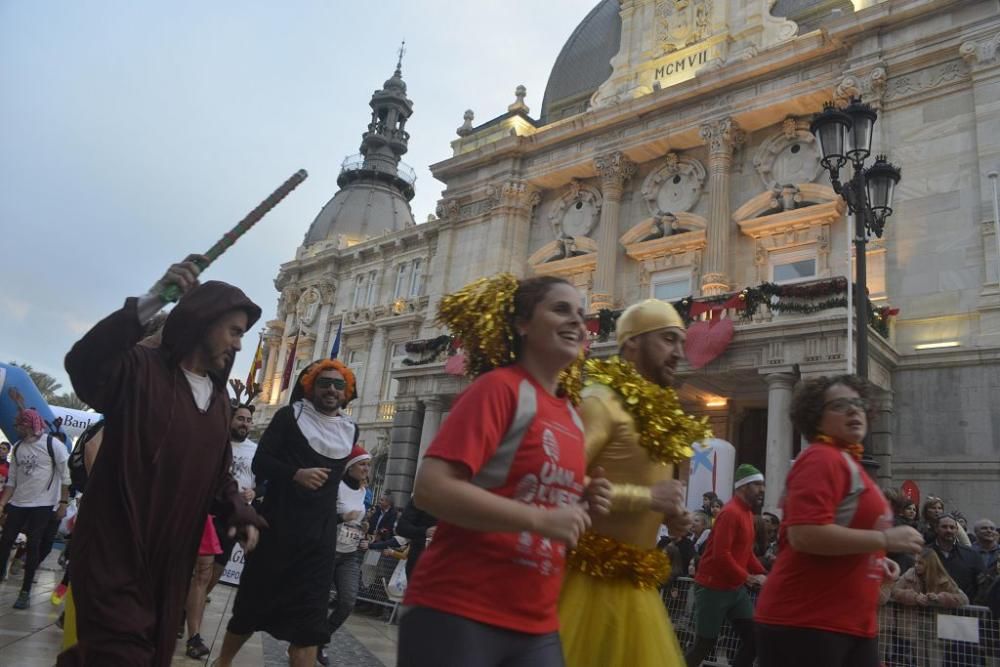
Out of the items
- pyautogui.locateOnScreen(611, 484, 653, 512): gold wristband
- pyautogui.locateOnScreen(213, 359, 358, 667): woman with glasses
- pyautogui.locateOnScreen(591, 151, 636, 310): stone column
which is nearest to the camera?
pyautogui.locateOnScreen(611, 484, 653, 512): gold wristband

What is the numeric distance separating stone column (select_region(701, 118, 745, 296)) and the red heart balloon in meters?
4.19

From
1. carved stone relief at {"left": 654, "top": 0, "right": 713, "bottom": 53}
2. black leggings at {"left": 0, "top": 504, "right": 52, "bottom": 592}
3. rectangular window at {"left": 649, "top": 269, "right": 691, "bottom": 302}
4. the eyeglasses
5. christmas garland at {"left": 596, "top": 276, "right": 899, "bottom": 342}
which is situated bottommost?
black leggings at {"left": 0, "top": 504, "right": 52, "bottom": 592}

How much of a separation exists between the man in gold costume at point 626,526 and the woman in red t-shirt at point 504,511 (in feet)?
1.55

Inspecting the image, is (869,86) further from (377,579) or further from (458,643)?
(458,643)

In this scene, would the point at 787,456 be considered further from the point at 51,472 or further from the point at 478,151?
the point at 478,151

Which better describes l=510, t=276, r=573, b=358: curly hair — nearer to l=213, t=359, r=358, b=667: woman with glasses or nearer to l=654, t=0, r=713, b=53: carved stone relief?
l=213, t=359, r=358, b=667: woman with glasses

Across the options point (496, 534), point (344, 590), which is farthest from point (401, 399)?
point (496, 534)

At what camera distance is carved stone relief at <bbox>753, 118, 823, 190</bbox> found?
20.0 m

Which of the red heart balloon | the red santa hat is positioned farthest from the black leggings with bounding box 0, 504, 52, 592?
the red heart balloon

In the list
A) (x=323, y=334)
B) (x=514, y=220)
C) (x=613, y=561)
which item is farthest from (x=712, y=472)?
(x=323, y=334)

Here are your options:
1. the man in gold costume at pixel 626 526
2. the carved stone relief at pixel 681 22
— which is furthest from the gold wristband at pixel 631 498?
the carved stone relief at pixel 681 22

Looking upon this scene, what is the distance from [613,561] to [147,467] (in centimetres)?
184

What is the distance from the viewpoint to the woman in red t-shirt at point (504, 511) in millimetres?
2014

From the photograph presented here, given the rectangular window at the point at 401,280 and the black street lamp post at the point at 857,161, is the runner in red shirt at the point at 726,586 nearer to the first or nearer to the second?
the black street lamp post at the point at 857,161
